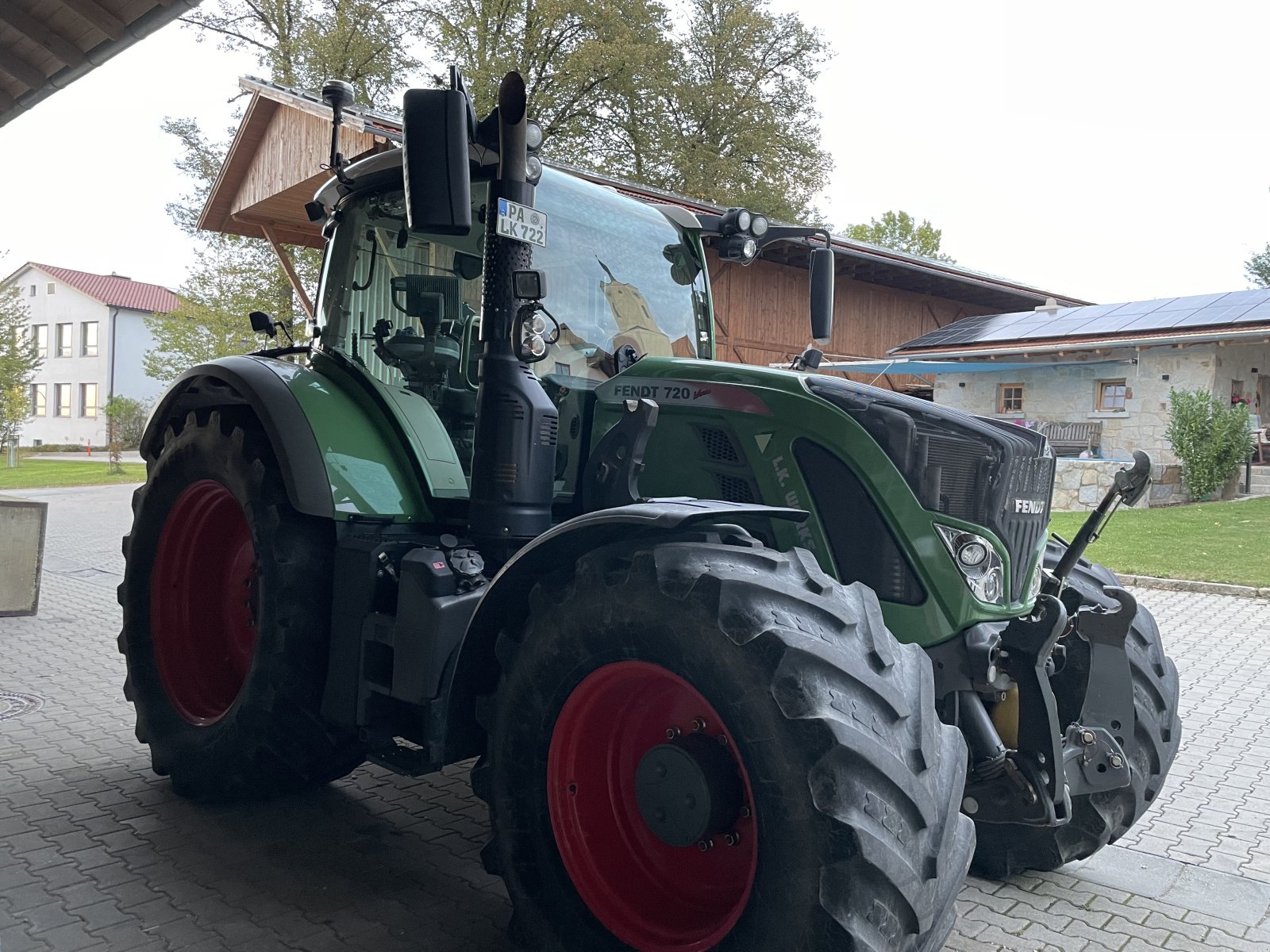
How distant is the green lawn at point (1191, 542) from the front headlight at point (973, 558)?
365 inches

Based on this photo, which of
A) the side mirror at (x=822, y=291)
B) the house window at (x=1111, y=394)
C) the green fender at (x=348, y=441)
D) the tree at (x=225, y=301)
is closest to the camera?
the green fender at (x=348, y=441)

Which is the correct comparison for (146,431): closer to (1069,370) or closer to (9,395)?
(1069,370)

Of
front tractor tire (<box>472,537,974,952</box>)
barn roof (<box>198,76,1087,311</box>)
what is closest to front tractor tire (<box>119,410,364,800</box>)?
front tractor tire (<box>472,537,974,952</box>)

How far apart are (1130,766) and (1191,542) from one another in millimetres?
11657

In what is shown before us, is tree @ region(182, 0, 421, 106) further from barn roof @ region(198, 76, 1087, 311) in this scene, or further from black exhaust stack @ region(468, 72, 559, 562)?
black exhaust stack @ region(468, 72, 559, 562)

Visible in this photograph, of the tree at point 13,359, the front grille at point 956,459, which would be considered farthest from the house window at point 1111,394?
the tree at point 13,359

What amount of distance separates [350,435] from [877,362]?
57.9ft

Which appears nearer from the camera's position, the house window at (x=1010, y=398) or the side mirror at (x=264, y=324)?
the side mirror at (x=264, y=324)

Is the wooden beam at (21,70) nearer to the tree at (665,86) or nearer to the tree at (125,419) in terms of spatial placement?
the tree at (665,86)

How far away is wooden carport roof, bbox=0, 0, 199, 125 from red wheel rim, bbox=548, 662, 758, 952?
396cm

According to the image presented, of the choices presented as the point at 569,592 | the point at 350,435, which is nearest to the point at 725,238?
the point at 350,435

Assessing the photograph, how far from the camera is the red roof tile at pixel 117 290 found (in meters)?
45.7

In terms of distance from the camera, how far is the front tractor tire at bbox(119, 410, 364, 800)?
3691mm

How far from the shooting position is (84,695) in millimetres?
5910
